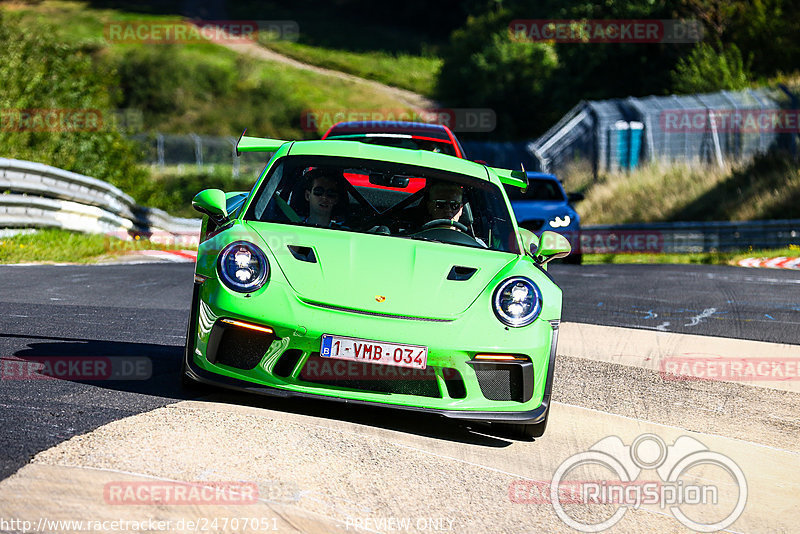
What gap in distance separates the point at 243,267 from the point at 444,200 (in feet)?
5.18

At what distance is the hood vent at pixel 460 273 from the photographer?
213 inches

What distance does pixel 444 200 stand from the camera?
21.0 feet

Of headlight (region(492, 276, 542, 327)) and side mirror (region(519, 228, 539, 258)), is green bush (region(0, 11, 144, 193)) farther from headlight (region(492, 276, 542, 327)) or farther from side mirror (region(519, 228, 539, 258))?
headlight (region(492, 276, 542, 327))

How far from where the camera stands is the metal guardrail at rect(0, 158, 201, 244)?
43.3ft

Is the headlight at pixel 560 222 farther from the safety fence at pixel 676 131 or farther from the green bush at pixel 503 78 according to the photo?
the green bush at pixel 503 78

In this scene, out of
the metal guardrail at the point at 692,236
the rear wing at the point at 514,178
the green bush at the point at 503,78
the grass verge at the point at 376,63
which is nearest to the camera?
the rear wing at the point at 514,178

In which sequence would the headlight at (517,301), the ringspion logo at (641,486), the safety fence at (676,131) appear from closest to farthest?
the ringspion logo at (641,486) < the headlight at (517,301) < the safety fence at (676,131)

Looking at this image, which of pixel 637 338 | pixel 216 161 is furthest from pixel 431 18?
pixel 637 338

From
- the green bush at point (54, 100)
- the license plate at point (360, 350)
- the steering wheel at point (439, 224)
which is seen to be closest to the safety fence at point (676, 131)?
the green bush at point (54, 100)

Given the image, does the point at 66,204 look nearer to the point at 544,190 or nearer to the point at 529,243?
the point at 544,190

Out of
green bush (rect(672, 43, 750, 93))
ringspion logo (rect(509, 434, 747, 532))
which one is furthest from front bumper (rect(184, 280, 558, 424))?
green bush (rect(672, 43, 750, 93))

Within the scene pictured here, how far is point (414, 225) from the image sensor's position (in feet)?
21.0

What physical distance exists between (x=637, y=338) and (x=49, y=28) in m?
22.3

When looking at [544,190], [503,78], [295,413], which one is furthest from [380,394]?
[503,78]
